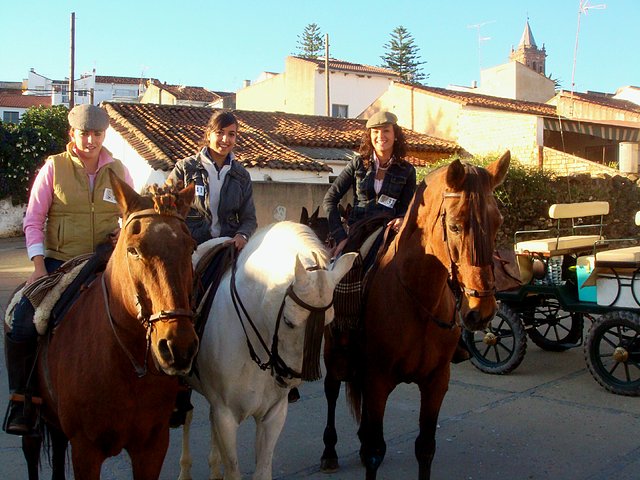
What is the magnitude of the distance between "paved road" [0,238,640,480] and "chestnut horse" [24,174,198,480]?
5.09ft

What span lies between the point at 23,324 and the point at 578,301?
5.23m

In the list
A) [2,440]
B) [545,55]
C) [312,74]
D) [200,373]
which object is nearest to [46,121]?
[312,74]

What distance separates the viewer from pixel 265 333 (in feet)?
10.6

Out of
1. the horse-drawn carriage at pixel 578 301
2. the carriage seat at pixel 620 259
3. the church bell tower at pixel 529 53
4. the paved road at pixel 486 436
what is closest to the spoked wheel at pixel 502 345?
the horse-drawn carriage at pixel 578 301

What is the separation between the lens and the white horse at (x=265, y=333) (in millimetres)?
2926

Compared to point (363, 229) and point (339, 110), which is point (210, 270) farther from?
point (339, 110)

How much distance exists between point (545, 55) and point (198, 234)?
83477mm

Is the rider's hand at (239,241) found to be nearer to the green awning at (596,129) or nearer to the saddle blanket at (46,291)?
the saddle blanket at (46,291)

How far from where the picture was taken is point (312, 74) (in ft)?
110

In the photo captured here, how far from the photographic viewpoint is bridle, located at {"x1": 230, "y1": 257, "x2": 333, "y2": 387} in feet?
9.50

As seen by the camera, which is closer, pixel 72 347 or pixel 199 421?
pixel 72 347

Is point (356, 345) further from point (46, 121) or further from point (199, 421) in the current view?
point (46, 121)

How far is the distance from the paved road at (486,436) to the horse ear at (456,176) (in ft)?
7.02

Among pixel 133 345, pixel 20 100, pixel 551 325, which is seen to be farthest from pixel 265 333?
pixel 20 100
